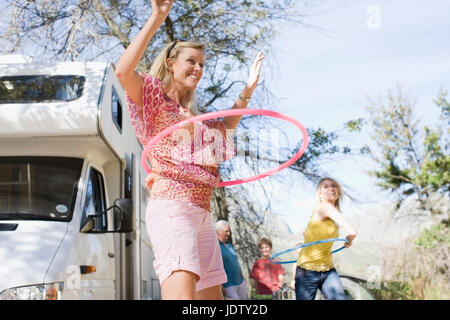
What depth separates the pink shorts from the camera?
2744mm

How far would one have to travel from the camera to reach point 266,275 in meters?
8.45

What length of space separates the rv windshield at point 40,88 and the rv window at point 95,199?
712 millimetres

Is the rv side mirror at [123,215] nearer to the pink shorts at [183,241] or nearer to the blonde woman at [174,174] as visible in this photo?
the blonde woman at [174,174]

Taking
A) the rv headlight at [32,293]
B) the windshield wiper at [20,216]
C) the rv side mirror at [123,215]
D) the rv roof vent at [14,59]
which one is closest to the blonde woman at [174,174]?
the rv headlight at [32,293]

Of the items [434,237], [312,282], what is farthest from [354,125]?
[312,282]

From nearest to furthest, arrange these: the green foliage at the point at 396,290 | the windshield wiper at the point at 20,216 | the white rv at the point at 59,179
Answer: the white rv at the point at 59,179
the windshield wiper at the point at 20,216
the green foliage at the point at 396,290

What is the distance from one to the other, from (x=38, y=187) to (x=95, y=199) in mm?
618

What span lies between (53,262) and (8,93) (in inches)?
65.2

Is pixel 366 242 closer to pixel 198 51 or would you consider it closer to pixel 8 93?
pixel 8 93

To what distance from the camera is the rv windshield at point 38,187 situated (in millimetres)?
5000

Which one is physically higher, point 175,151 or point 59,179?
point 59,179

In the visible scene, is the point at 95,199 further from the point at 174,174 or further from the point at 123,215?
the point at 174,174

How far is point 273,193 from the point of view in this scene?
1102 centimetres
